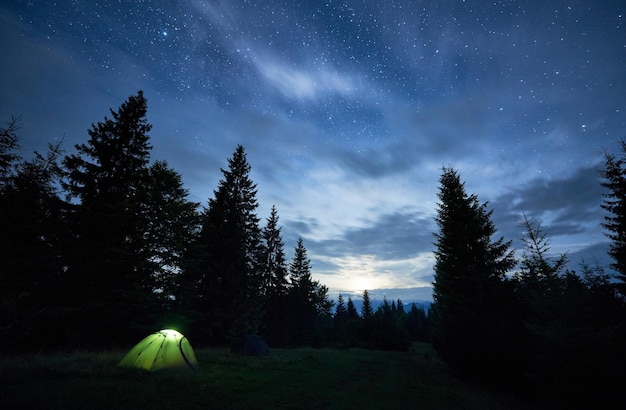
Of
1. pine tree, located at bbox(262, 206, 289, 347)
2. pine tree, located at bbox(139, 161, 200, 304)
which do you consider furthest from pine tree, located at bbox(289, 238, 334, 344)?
pine tree, located at bbox(139, 161, 200, 304)

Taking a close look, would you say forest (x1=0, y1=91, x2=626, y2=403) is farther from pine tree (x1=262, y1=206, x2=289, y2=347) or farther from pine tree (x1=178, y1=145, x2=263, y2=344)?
pine tree (x1=262, y1=206, x2=289, y2=347)

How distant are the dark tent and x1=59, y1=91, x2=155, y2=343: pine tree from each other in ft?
20.8

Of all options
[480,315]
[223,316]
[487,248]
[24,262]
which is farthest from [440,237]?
[24,262]

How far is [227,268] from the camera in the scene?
2403cm

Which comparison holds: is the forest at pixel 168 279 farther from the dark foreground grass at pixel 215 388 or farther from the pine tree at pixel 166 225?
the dark foreground grass at pixel 215 388

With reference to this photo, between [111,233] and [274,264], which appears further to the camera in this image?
[274,264]

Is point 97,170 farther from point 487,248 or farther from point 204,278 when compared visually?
point 487,248

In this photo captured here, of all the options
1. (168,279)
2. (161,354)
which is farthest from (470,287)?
(168,279)

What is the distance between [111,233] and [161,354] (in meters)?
9.07

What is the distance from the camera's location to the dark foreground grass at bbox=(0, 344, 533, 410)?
668 centimetres

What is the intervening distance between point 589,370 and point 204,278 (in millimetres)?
25044

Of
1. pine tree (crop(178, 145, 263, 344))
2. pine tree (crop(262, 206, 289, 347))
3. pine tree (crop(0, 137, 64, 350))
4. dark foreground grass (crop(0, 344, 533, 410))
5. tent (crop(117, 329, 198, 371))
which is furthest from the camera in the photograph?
pine tree (crop(262, 206, 289, 347))

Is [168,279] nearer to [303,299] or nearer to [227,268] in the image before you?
[227,268]

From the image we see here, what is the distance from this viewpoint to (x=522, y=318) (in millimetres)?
14992
